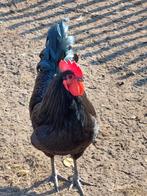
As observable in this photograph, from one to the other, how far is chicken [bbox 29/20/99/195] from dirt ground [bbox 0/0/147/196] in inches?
26.3

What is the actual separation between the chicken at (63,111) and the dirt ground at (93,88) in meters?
0.67

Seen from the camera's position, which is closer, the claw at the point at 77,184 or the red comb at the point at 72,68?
the red comb at the point at 72,68

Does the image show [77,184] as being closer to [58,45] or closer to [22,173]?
[22,173]

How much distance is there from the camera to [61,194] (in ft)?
19.5

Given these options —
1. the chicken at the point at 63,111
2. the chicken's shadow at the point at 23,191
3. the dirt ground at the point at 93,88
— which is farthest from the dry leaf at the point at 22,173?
the chicken at the point at 63,111

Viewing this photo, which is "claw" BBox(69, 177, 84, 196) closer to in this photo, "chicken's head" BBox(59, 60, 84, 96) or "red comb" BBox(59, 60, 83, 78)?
"chicken's head" BBox(59, 60, 84, 96)

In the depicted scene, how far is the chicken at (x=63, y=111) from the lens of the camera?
5.06 meters

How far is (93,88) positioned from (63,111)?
228 centimetres

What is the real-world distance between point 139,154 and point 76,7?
3753mm

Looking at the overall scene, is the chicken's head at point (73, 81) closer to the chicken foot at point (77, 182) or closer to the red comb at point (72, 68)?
the red comb at point (72, 68)

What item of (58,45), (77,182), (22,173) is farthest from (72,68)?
(22,173)

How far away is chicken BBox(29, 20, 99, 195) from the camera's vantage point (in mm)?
5062

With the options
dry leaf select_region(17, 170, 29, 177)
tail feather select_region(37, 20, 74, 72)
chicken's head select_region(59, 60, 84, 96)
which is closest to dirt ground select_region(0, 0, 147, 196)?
dry leaf select_region(17, 170, 29, 177)

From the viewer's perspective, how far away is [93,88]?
292 inches
